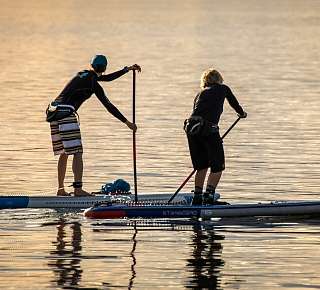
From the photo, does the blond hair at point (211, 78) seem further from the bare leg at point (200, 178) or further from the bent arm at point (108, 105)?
the bent arm at point (108, 105)

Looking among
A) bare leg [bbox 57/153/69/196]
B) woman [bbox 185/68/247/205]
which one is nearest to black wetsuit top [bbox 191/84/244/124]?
woman [bbox 185/68/247/205]

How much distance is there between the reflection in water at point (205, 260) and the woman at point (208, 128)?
834 mm

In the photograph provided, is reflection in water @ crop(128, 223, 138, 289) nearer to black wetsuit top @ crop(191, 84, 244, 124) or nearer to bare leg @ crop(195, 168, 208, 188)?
bare leg @ crop(195, 168, 208, 188)

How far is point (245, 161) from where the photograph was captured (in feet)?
108

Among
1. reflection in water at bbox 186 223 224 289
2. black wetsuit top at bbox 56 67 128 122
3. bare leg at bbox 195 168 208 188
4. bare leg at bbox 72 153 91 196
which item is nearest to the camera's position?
reflection in water at bbox 186 223 224 289

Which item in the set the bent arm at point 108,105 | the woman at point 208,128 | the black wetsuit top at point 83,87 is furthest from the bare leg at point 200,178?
the black wetsuit top at point 83,87

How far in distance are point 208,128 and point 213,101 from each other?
1.16 feet

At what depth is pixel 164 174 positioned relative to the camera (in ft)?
100.0

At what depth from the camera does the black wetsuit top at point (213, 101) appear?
24.2 metres

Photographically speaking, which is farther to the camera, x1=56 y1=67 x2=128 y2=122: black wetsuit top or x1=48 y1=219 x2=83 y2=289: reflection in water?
x1=56 y1=67 x2=128 y2=122: black wetsuit top

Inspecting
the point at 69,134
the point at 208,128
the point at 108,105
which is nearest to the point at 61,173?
the point at 69,134

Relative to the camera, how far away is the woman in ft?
79.4

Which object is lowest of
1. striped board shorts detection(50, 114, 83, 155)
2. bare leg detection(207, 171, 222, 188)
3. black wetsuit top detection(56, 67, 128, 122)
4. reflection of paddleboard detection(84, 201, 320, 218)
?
reflection of paddleboard detection(84, 201, 320, 218)

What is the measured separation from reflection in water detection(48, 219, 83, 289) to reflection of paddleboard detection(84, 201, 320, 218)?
0.48 metres
